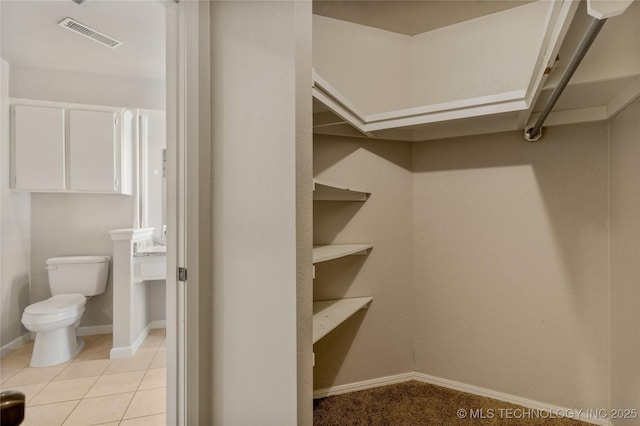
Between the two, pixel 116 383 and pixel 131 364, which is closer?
pixel 116 383

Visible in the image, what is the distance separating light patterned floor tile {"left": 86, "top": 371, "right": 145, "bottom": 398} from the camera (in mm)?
2221

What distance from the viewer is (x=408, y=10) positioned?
6.88 ft

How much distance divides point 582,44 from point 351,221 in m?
1.49

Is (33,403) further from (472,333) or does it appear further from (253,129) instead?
(472,333)

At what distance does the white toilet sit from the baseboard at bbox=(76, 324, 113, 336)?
0.20m

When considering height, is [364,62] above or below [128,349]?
above

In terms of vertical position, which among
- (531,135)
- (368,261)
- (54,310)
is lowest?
(54,310)

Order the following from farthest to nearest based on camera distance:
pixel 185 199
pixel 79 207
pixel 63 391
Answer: pixel 79 207 < pixel 63 391 < pixel 185 199

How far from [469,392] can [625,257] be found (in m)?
1.22

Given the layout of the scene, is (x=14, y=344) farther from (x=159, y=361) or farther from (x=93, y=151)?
(x=93, y=151)

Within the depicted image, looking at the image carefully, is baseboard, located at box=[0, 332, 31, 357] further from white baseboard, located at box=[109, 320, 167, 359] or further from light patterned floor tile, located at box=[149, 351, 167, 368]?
light patterned floor tile, located at box=[149, 351, 167, 368]

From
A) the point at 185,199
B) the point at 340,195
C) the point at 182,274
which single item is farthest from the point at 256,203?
the point at 340,195

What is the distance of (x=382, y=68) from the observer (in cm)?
231

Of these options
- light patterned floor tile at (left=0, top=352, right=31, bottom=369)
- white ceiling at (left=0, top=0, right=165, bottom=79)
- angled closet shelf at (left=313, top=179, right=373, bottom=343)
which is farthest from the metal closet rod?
light patterned floor tile at (left=0, top=352, right=31, bottom=369)
